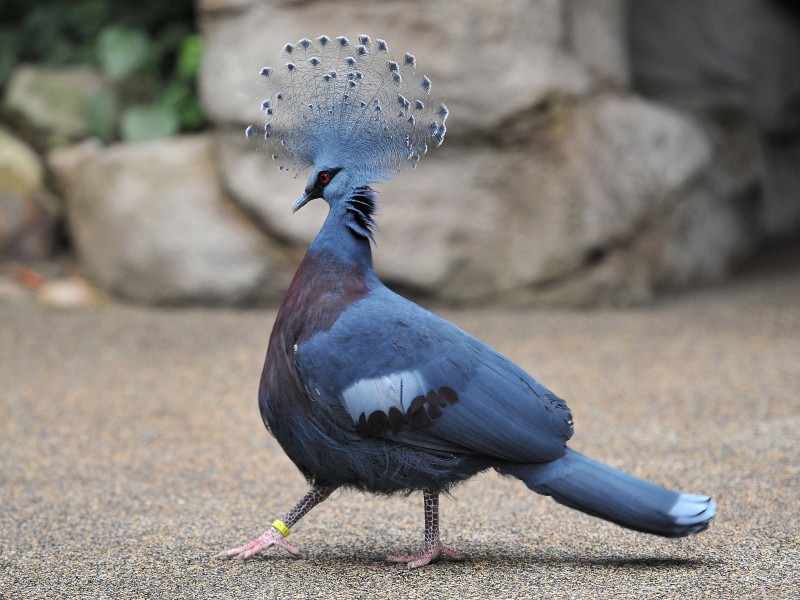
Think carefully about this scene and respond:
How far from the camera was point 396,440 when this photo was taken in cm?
261

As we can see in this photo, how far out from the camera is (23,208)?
276 inches

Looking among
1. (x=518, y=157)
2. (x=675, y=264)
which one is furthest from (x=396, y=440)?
(x=675, y=264)

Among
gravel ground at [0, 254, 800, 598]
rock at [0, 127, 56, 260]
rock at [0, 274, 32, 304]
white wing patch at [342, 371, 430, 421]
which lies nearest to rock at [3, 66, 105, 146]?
rock at [0, 127, 56, 260]

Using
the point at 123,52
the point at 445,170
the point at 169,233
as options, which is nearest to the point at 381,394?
the point at 445,170

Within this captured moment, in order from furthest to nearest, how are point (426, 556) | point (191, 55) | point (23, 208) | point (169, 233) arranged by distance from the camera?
point (191, 55), point (23, 208), point (169, 233), point (426, 556)

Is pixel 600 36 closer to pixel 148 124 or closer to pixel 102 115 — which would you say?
pixel 148 124

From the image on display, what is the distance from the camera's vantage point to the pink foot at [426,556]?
270 cm

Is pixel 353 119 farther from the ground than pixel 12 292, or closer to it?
farther from the ground

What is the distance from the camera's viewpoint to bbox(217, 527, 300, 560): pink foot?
2.75m

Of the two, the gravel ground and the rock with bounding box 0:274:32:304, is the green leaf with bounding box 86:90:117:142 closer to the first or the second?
the rock with bounding box 0:274:32:304

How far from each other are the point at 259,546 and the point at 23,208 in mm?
4955

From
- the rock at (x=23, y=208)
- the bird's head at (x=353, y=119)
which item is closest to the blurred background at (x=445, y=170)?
the rock at (x=23, y=208)

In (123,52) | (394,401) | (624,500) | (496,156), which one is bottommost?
(624,500)

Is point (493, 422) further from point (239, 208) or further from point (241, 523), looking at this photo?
point (239, 208)
